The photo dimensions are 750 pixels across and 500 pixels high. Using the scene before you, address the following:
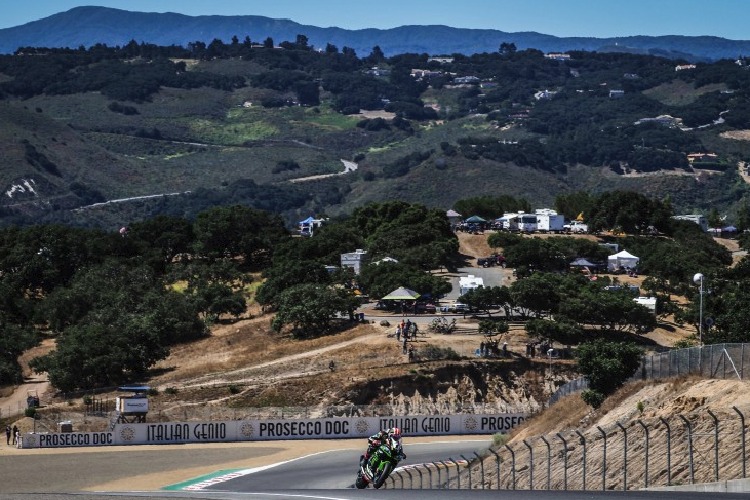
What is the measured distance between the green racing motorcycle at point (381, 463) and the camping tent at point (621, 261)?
80.0 m

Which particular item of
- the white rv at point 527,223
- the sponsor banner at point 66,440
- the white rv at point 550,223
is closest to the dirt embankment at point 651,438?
the sponsor banner at point 66,440

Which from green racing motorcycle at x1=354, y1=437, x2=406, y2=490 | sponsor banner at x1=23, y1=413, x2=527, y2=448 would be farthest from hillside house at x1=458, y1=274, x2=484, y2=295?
green racing motorcycle at x1=354, y1=437, x2=406, y2=490

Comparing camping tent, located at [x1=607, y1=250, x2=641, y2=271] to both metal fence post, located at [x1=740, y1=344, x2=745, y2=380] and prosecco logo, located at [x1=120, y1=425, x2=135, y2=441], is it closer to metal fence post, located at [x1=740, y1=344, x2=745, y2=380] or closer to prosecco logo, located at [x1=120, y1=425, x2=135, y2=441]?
prosecco logo, located at [x1=120, y1=425, x2=135, y2=441]

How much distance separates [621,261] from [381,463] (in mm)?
80740

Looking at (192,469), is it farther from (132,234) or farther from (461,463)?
(132,234)

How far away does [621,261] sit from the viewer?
115 m

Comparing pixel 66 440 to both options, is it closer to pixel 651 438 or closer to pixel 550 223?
pixel 651 438

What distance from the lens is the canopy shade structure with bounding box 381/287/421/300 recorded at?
94750 mm

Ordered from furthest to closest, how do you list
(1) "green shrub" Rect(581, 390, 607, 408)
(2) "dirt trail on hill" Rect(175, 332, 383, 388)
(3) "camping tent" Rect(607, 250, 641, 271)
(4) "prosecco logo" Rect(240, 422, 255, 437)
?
(3) "camping tent" Rect(607, 250, 641, 271) < (2) "dirt trail on hill" Rect(175, 332, 383, 388) < (4) "prosecco logo" Rect(240, 422, 255, 437) < (1) "green shrub" Rect(581, 390, 607, 408)

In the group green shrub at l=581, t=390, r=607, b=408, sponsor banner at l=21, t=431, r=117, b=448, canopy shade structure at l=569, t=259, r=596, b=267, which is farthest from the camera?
canopy shade structure at l=569, t=259, r=596, b=267

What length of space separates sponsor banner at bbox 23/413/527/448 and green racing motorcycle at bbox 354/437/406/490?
32.0 meters

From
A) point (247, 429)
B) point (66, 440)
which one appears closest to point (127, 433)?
point (66, 440)

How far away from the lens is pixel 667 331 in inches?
3585

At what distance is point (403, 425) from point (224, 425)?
8.50m
